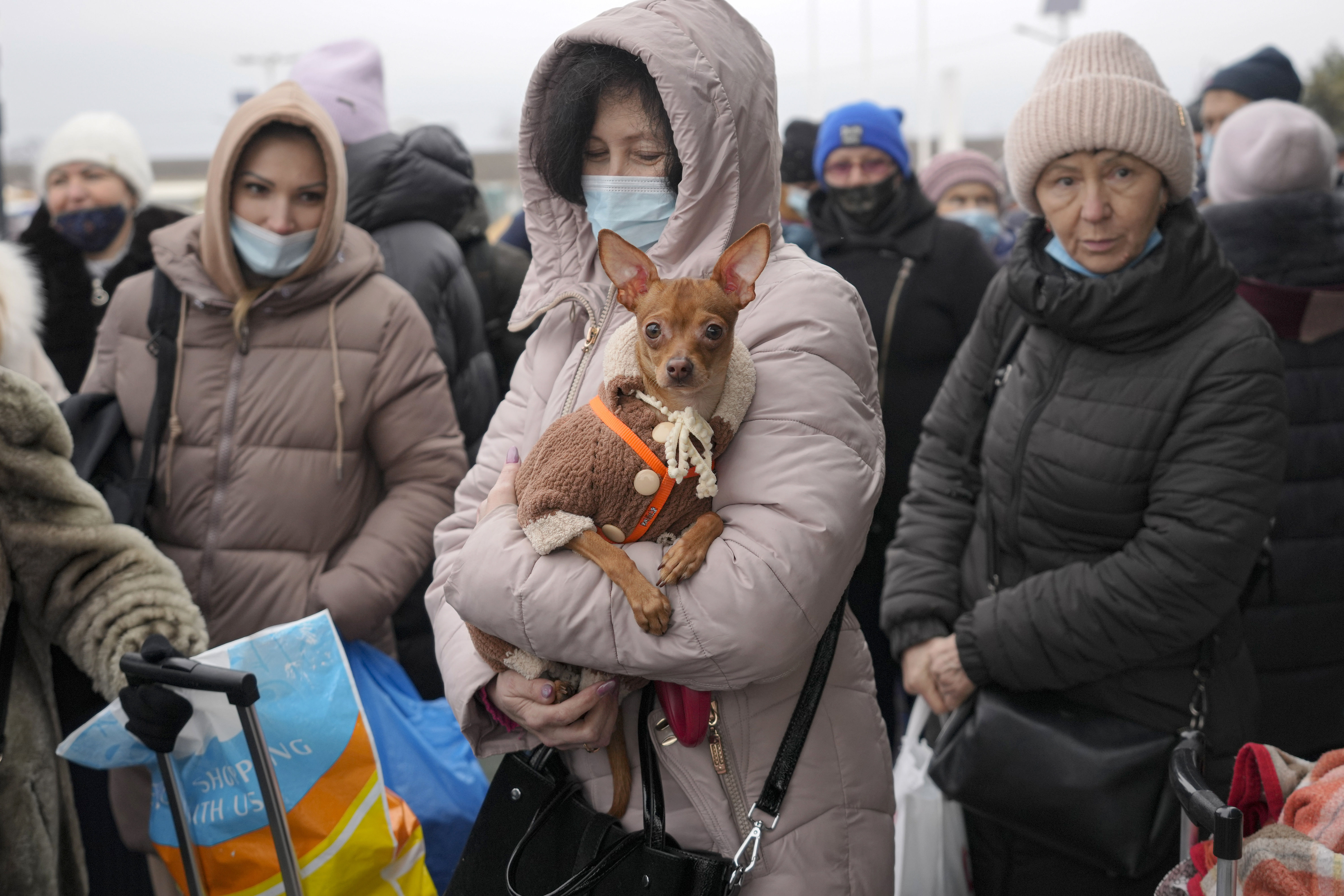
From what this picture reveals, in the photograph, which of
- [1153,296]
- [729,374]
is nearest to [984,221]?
[1153,296]

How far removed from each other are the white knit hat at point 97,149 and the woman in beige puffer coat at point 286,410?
1.81m

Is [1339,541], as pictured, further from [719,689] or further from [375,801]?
[375,801]

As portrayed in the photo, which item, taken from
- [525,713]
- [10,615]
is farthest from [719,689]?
[10,615]

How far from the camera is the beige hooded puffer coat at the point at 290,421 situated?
107 inches

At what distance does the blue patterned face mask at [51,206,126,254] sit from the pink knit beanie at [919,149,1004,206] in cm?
476

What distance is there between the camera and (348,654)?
2.76 m

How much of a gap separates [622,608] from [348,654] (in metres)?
1.48

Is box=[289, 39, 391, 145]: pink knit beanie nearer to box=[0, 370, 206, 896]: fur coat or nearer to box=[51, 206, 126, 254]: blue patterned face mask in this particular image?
box=[51, 206, 126, 254]: blue patterned face mask

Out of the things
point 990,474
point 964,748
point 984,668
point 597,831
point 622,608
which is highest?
point 622,608

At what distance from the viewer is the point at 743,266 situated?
1.66m

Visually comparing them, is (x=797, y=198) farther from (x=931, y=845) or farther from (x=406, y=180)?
(x=931, y=845)

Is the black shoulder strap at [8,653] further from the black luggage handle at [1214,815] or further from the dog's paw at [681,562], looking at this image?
the black luggage handle at [1214,815]

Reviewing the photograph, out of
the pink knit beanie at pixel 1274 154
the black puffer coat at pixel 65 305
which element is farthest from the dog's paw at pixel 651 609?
the black puffer coat at pixel 65 305

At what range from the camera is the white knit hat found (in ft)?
14.4
